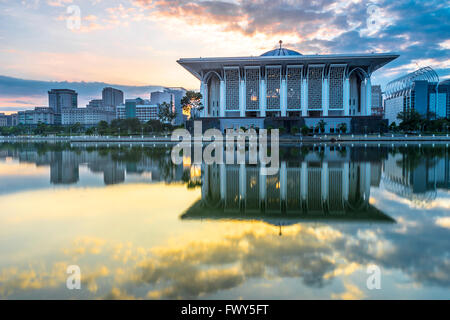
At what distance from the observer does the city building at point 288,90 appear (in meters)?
60.0

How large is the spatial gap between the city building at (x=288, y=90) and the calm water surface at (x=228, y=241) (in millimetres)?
51273

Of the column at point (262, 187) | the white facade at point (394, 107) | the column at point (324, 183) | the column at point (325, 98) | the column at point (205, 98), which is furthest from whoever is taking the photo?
the white facade at point (394, 107)

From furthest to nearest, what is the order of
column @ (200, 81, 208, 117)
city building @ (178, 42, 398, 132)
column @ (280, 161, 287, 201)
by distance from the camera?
column @ (200, 81, 208, 117), city building @ (178, 42, 398, 132), column @ (280, 161, 287, 201)

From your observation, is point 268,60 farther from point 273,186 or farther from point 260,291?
point 260,291

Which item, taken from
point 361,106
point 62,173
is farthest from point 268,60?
point 62,173

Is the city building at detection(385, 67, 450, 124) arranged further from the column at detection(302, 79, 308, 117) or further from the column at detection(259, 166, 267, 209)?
the column at detection(259, 166, 267, 209)

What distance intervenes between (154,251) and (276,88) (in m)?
61.5

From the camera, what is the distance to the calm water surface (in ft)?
13.3

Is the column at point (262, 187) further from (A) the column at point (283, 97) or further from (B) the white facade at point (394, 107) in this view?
(B) the white facade at point (394, 107)

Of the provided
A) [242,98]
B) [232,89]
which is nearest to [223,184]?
[242,98]

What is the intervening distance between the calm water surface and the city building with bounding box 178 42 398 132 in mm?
51273

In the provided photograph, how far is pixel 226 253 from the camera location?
5.08m

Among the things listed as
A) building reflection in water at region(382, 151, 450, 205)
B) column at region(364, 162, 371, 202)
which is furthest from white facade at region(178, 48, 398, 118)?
building reflection in water at region(382, 151, 450, 205)

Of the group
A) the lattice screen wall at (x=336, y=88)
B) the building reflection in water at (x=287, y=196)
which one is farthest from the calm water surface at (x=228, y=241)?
the lattice screen wall at (x=336, y=88)
